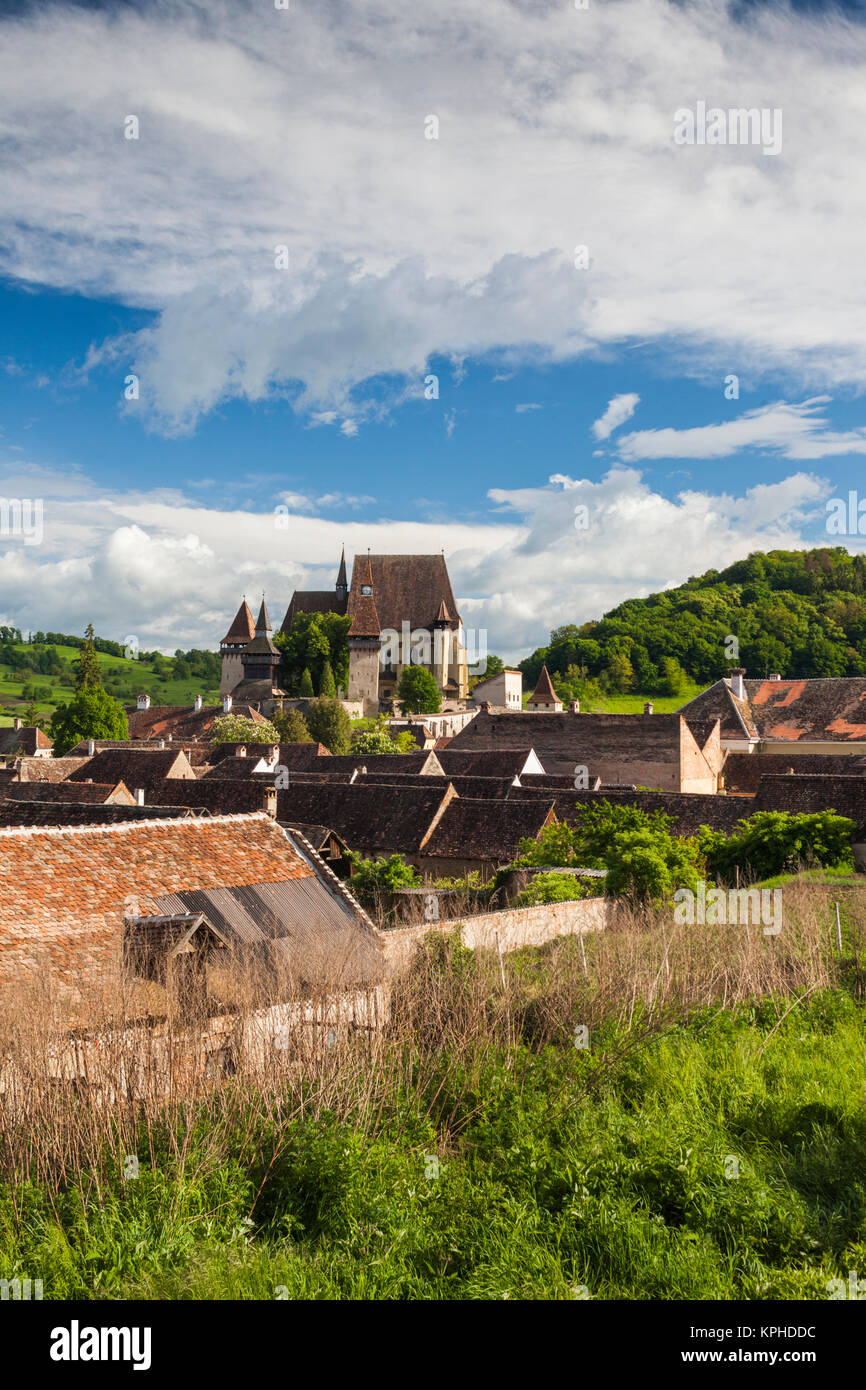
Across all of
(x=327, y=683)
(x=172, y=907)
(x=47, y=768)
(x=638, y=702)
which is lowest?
(x=172, y=907)

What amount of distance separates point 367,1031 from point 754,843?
2058cm

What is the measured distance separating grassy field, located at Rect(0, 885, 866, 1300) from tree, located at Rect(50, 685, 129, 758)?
243 ft

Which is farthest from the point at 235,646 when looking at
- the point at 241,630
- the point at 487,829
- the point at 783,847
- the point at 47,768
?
the point at 783,847

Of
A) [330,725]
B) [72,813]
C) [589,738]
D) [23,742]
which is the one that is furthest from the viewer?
[330,725]

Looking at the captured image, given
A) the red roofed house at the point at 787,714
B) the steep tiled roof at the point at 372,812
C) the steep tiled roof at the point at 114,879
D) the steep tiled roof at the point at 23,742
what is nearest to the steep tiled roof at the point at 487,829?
the steep tiled roof at the point at 372,812

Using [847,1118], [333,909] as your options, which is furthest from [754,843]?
[847,1118]

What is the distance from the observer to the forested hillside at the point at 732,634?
11312 cm

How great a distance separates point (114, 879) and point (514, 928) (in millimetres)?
8407

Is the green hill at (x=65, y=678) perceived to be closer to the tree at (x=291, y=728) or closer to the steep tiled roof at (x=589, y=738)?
the tree at (x=291, y=728)

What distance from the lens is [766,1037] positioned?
46.2ft

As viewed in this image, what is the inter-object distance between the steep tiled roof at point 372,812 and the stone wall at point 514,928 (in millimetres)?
10756

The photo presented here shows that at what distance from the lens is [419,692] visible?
108m

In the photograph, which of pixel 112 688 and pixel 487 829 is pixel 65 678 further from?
pixel 487 829
